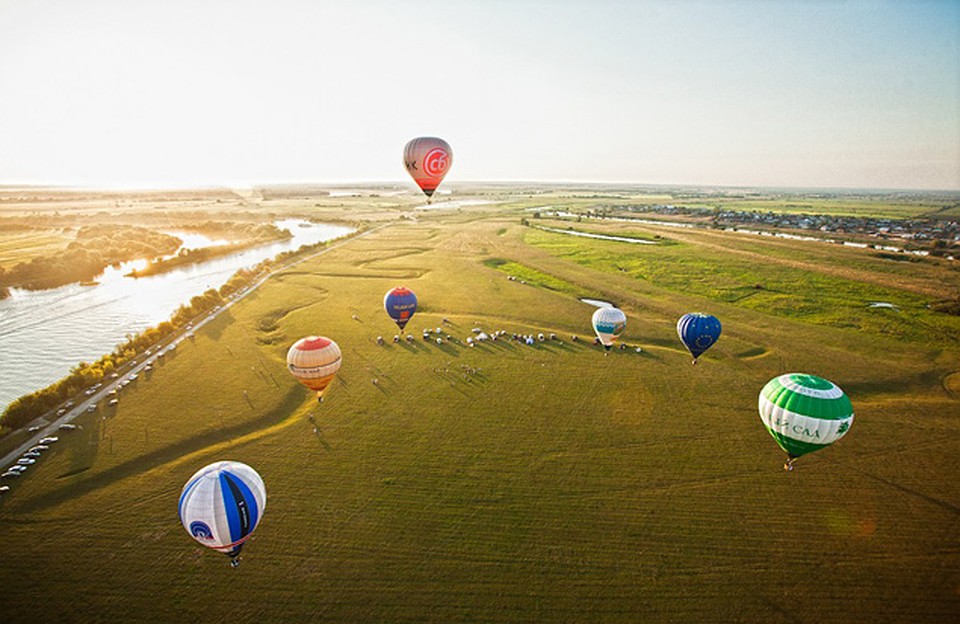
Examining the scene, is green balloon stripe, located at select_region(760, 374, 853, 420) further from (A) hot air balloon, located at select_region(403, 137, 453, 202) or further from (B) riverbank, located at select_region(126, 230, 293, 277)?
(B) riverbank, located at select_region(126, 230, 293, 277)

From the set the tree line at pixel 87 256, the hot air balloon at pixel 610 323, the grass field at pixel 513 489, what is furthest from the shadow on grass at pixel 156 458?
the tree line at pixel 87 256

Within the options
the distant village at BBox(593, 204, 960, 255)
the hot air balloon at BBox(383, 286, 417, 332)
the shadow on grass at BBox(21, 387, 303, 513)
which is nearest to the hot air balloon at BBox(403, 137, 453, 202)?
the hot air balloon at BBox(383, 286, 417, 332)

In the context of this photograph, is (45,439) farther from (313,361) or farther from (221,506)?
(221,506)

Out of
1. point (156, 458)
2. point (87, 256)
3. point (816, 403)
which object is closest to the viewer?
point (816, 403)

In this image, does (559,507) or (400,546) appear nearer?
(400,546)

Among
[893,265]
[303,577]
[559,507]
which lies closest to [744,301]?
[893,265]

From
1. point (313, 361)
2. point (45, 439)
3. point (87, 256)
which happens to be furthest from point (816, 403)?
point (87, 256)

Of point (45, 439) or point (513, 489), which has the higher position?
point (45, 439)

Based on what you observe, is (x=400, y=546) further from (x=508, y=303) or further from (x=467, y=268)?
(x=467, y=268)
